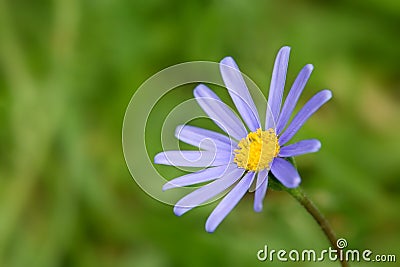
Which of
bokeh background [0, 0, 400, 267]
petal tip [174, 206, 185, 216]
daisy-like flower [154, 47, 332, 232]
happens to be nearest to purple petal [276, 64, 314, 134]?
daisy-like flower [154, 47, 332, 232]

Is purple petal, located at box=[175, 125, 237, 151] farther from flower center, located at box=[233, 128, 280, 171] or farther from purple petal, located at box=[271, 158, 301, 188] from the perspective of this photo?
purple petal, located at box=[271, 158, 301, 188]

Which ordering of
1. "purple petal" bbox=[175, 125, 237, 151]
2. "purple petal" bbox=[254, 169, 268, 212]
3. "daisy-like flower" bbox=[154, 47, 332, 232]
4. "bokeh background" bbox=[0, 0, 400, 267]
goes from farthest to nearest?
"bokeh background" bbox=[0, 0, 400, 267] → "purple petal" bbox=[175, 125, 237, 151] → "daisy-like flower" bbox=[154, 47, 332, 232] → "purple petal" bbox=[254, 169, 268, 212]

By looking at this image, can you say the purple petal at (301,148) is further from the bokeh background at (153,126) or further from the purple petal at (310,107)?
the bokeh background at (153,126)

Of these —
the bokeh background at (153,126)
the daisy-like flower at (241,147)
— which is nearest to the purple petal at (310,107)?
the daisy-like flower at (241,147)

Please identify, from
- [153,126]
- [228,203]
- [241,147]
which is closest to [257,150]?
[241,147]

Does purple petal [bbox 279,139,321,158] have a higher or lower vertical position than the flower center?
lower

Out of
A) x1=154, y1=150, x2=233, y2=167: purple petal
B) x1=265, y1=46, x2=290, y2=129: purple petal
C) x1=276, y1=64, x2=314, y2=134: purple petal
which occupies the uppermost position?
x1=265, y1=46, x2=290, y2=129: purple petal

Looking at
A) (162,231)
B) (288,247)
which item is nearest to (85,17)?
(162,231)
